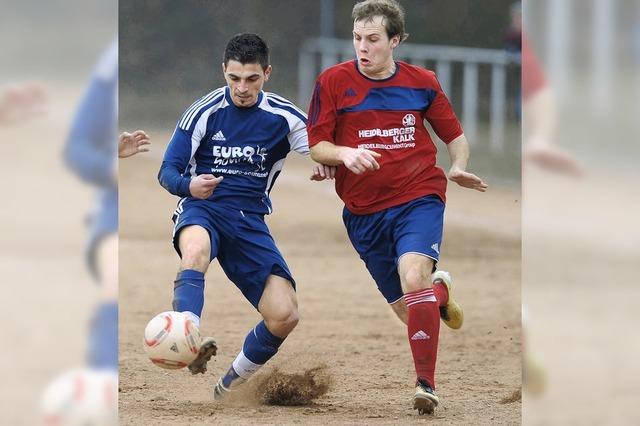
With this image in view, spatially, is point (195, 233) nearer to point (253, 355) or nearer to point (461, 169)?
point (253, 355)

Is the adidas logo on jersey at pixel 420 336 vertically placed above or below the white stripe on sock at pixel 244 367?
above

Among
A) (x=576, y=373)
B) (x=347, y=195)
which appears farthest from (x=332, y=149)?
(x=576, y=373)

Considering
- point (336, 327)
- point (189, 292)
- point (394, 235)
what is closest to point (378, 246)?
point (394, 235)

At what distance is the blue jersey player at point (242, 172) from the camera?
5.47 m

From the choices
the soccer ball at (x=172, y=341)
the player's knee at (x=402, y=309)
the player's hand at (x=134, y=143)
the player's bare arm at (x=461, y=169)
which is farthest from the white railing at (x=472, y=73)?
the soccer ball at (x=172, y=341)

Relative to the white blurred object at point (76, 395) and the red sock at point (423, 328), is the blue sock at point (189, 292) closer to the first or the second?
the red sock at point (423, 328)

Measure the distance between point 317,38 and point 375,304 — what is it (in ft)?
39.0

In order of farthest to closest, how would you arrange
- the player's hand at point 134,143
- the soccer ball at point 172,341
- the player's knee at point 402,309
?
the player's knee at point 402,309
the player's hand at point 134,143
the soccer ball at point 172,341

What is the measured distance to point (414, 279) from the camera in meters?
5.25

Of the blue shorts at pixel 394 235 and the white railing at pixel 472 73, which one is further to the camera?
the white railing at pixel 472 73

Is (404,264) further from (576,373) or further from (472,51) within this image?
(472,51)

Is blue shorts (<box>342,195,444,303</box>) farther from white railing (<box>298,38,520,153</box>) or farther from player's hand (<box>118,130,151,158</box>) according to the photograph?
white railing (<box>298,38,520,153</box>)

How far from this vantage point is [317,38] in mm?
20844

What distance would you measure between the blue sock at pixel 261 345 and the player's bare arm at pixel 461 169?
4.03 ft
